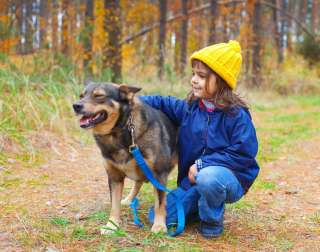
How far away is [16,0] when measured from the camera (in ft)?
28.8

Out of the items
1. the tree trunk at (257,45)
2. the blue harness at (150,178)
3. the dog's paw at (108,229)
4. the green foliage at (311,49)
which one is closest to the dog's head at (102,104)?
the blue harness at (150,178)

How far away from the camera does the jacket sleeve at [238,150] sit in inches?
133

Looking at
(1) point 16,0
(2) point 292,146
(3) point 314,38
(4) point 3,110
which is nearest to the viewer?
(4) point 3,110

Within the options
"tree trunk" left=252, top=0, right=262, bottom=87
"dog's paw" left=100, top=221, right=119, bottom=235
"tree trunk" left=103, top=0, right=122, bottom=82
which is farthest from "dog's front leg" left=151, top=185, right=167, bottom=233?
"tree trunk" left=252, top=0, right=262, bottom=87

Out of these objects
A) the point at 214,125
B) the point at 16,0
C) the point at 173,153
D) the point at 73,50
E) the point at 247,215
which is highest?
the point at 16,0

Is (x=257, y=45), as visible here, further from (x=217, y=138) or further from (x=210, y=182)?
(x=210, y=182)

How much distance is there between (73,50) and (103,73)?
5.42ft

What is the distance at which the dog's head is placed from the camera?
3287mm

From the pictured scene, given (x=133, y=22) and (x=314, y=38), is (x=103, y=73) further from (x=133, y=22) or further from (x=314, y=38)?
(x=133, y=22)

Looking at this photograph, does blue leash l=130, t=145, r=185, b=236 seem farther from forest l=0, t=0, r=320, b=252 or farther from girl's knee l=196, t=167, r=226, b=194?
girl's knee l=196, t=167, r=226, b=194

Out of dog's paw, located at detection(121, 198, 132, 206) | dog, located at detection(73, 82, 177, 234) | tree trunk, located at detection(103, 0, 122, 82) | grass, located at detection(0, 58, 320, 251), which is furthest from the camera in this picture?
tree trunk, located at detection(103, 0, 122, 82)

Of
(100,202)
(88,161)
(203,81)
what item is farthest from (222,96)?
(88,161)

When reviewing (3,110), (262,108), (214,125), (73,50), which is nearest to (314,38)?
(262,108)

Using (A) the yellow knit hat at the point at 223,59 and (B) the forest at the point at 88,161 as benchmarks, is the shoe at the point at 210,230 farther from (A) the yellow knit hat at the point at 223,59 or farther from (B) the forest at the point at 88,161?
(A) the yellow knit hat at the point at 223,59
